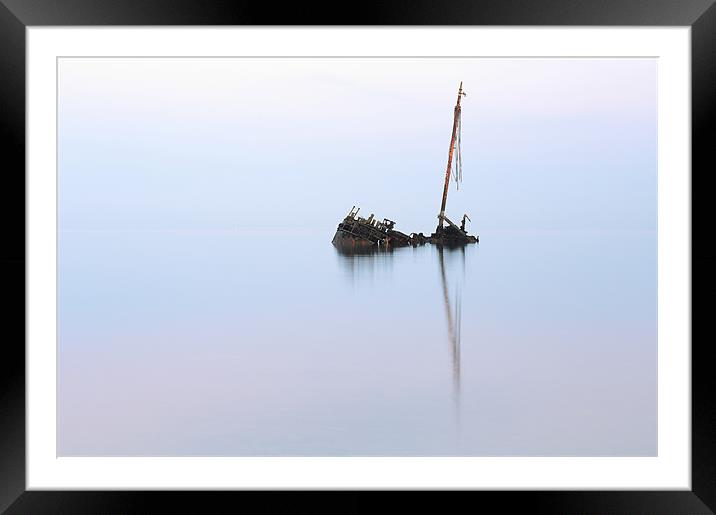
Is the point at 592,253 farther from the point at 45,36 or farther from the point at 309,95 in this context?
the point at 45,36

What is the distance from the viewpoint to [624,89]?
74.6 ft

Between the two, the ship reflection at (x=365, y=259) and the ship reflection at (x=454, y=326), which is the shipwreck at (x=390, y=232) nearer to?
the ship reflection at (x=365, y=259)

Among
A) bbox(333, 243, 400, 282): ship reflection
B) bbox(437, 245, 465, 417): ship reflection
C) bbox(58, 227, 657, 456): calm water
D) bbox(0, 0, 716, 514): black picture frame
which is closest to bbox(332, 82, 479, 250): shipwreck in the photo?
bbox(333, 243, 400, 282): ship reflection

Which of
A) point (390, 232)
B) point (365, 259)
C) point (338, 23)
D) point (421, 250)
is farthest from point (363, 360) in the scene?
point (421, 250)

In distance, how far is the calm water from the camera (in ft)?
13.3

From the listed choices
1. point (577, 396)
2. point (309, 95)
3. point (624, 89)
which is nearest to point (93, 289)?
point (577, 396)

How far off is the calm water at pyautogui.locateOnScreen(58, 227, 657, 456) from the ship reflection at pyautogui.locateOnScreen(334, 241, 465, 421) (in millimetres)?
72

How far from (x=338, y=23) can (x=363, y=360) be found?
541cm

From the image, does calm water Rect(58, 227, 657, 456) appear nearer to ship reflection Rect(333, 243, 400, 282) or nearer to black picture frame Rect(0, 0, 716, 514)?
ship reflection Rect(333, 243, 400, 282)

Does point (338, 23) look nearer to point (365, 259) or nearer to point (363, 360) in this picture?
point (363, 360)

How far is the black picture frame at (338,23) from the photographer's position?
80.6 inches

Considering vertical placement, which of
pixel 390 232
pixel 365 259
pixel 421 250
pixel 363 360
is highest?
pixel 390 232

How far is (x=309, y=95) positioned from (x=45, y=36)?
2370cm

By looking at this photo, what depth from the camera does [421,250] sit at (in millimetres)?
19047
